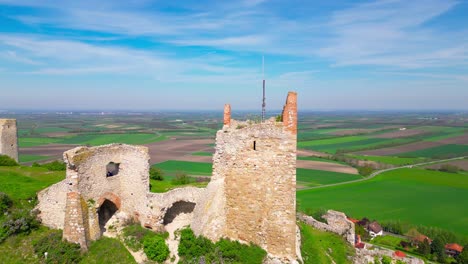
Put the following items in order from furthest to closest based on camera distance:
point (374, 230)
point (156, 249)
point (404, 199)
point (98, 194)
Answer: point (404, 199) → point (374, 230) → point (98, 194) → point (156, 249)

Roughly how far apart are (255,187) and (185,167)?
45.3m

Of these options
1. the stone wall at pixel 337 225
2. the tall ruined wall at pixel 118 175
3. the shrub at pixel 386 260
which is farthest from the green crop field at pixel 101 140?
the shrub at pixel 386 260

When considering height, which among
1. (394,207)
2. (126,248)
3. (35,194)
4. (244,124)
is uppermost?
(244,124)

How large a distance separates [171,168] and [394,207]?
33.7 metres

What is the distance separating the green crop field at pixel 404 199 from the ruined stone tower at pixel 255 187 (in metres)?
27.5

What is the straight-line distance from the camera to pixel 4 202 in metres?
14.6

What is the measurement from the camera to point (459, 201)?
4250cm

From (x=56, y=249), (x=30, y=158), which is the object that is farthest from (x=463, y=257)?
(x=30, y=158)

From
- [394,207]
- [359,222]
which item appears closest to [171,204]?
[359,222]

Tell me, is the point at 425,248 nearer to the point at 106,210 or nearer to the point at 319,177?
the point at 319,177

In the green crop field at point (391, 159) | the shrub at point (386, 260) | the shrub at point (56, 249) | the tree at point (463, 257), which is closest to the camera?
the shrub at point (56, 249)

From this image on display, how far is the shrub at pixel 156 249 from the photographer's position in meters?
12.4

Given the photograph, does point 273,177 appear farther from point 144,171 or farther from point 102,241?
point 102,241

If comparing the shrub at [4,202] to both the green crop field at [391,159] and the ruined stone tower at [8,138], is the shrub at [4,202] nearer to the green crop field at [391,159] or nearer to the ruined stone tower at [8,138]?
the ruined stone tower at [8,138]
